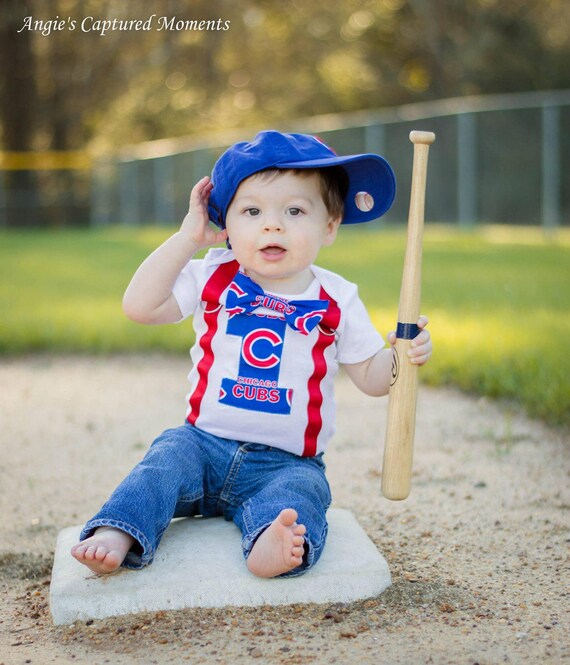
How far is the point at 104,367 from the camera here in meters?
4.70

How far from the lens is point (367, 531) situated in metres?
2.48

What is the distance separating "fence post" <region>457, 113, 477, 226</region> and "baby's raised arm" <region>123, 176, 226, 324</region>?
10993 millimetres

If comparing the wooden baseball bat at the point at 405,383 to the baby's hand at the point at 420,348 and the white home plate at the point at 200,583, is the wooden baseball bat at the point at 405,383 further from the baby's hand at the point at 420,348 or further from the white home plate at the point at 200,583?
the white home plate at the point at 200,583

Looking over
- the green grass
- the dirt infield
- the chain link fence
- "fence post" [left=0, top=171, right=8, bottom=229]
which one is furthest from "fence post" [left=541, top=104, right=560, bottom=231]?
"fence post" [left=0, top=171, right=8, bottom=229]

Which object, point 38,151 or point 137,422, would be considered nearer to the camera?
point 137,422

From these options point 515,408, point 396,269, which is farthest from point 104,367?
point 396,269

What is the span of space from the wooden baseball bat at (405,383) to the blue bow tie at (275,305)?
9.8 inches

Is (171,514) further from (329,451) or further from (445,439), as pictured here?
(445,439)

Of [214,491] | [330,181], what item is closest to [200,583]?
[214,491]

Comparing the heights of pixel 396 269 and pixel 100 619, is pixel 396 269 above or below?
above

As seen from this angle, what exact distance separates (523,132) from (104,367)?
9042 millimetres

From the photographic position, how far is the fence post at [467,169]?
1284 cm

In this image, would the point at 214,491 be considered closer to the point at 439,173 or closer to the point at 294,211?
the point at 294,211

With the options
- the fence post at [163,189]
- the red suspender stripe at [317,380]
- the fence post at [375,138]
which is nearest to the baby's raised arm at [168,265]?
the red suspender stripe at [317,380]
